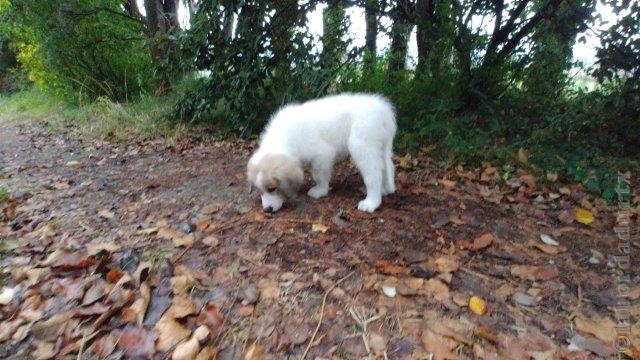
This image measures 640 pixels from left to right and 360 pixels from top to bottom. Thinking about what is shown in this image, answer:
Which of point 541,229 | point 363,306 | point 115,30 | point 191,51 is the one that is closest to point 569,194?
point 541,229

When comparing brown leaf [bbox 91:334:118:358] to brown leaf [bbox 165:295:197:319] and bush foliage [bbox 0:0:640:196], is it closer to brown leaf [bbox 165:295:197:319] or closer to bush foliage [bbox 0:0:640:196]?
brown leaf [bbox 165:295:197:319]

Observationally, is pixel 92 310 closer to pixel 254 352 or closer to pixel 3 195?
pixel 254 352

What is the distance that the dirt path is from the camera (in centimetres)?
205

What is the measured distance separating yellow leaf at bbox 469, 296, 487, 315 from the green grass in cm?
471

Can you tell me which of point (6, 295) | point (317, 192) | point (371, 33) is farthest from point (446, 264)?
point (371, 33)

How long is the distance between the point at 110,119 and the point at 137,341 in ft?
19.9

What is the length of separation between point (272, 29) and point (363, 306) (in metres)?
4.25

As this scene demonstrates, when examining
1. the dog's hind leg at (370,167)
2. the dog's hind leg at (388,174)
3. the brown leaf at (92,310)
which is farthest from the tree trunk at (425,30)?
the brown leaf at (92,310)

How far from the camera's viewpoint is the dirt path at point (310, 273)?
2.05 metres

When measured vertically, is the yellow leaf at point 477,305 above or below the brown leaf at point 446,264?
below

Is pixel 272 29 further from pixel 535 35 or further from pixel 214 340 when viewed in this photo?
pixel 214 340

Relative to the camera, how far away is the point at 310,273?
256cm

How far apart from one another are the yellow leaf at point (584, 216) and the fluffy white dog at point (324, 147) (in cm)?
149

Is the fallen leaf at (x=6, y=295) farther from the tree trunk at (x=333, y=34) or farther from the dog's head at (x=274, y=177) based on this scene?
the tree trunk at (x=333, y=34)
